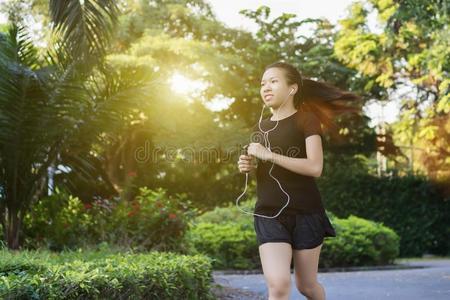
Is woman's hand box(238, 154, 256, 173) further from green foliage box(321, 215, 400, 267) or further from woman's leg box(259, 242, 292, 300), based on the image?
green foliage box(321, 215, 400, 267)

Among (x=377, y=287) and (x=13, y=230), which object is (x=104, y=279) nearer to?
(x=13, y=230)

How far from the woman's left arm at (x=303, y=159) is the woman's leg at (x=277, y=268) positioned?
0.44 metres

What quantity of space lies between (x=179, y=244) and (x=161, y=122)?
35.7 ft

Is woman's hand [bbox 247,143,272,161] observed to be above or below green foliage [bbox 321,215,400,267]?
above

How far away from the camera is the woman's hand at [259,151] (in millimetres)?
3840

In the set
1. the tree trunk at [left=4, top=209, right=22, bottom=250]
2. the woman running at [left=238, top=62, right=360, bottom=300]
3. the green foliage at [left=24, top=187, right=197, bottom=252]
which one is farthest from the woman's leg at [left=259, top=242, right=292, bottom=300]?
the green foliage at [left=24, top=187, right=197, bottom=252]

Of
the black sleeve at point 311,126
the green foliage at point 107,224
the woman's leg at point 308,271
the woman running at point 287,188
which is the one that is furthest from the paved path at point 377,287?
the black sleeve at point 311,126

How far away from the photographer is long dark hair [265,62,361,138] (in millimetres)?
4285

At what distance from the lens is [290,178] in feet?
13.1

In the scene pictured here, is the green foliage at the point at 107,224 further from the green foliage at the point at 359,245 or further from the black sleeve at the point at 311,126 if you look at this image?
the black sleeve at the point at 311,126

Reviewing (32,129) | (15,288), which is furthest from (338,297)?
(15,288)

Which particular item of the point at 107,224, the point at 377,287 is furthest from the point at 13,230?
the point at 377,287

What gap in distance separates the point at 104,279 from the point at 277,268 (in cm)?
159

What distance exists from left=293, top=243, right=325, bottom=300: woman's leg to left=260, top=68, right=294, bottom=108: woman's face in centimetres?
92
